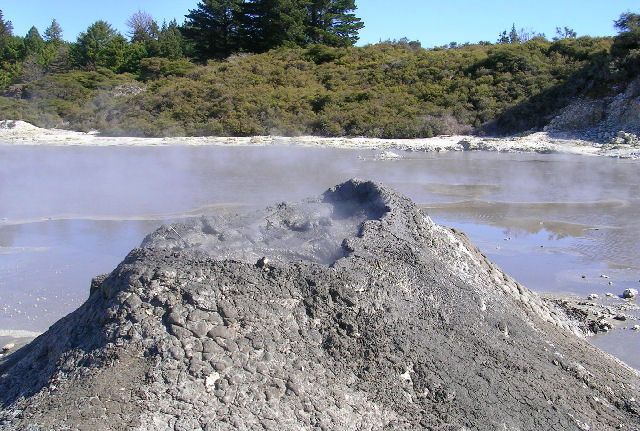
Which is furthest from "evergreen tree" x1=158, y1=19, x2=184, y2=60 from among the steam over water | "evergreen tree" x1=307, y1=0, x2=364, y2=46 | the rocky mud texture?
the rocky mud texture

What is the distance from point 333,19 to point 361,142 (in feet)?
81.7

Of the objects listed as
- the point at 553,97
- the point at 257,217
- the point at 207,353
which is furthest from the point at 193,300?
the point at 553,97

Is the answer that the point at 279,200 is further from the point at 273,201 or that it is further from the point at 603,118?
the point at 603,118

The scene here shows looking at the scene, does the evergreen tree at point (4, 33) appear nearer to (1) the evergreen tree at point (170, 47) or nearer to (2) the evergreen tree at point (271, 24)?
(1) the evergreen tree at point (170, 47)

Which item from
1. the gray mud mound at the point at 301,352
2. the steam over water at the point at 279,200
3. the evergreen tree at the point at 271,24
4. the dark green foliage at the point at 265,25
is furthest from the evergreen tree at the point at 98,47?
the gray mud mound at the point at 301,352

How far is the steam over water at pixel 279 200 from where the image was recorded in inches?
239

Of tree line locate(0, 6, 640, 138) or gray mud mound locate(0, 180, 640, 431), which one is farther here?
tree line locate(0, 6, 640, 138)

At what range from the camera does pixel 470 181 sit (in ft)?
41.2

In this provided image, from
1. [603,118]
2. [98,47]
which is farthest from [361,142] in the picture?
[98,47]

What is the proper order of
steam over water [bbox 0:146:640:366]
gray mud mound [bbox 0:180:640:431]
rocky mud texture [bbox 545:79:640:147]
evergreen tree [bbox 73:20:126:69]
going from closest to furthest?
gray mud mound [bbox 0:180:640:431] < steam over water [bbox 0:146:640:366] < rocky mud texture [bbox 545:79:640:147] < evergreen tree [bbox 73:20:126:69]

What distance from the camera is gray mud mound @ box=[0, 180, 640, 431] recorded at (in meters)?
2.26

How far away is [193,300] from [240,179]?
972 centimetres

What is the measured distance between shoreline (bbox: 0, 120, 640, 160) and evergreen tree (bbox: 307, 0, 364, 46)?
21.8m

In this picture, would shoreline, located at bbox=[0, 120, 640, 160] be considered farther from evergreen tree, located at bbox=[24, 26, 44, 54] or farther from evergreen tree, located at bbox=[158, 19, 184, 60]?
evergreen tree, located at bbox=[24, 26, 44, 54]
